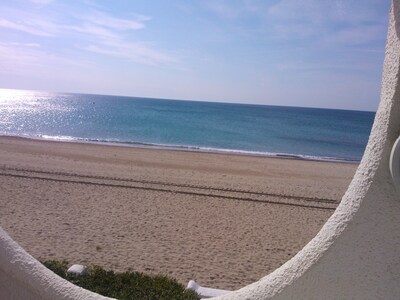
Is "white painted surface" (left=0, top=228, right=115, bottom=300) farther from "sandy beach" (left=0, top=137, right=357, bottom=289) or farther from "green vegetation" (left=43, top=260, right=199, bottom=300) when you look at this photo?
"sandy beach" (left=0, top=137, right=357, bottom=289)

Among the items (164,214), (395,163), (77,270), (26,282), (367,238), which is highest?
(395,163)

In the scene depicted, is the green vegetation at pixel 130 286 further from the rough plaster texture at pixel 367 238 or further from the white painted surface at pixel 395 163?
the white painted surface at pixel 395 163

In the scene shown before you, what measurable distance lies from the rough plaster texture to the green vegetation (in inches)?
106

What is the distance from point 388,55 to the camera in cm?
205

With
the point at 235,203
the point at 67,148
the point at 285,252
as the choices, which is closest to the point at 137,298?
the point at 285,252

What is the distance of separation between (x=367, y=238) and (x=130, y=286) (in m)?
3.37

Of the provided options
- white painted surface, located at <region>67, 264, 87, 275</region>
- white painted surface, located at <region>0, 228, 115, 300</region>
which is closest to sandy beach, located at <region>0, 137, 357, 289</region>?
white painted surface, located at <region>67, 264, 87, 275</region>

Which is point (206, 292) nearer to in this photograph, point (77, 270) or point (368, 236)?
point (77, 270)

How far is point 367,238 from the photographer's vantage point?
205 centimetres

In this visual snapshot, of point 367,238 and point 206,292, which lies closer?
point 367,238

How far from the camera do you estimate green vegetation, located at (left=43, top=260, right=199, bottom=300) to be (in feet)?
15.0

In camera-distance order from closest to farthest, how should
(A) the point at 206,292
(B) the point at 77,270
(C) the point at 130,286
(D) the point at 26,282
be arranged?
(D) the point at 26,282
(C) the point at 130,286
(A) the point at 206,292
(B) the point at 77,270

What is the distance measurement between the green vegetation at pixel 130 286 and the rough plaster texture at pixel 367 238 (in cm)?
269

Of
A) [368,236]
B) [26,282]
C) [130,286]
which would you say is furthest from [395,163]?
[130,286]
